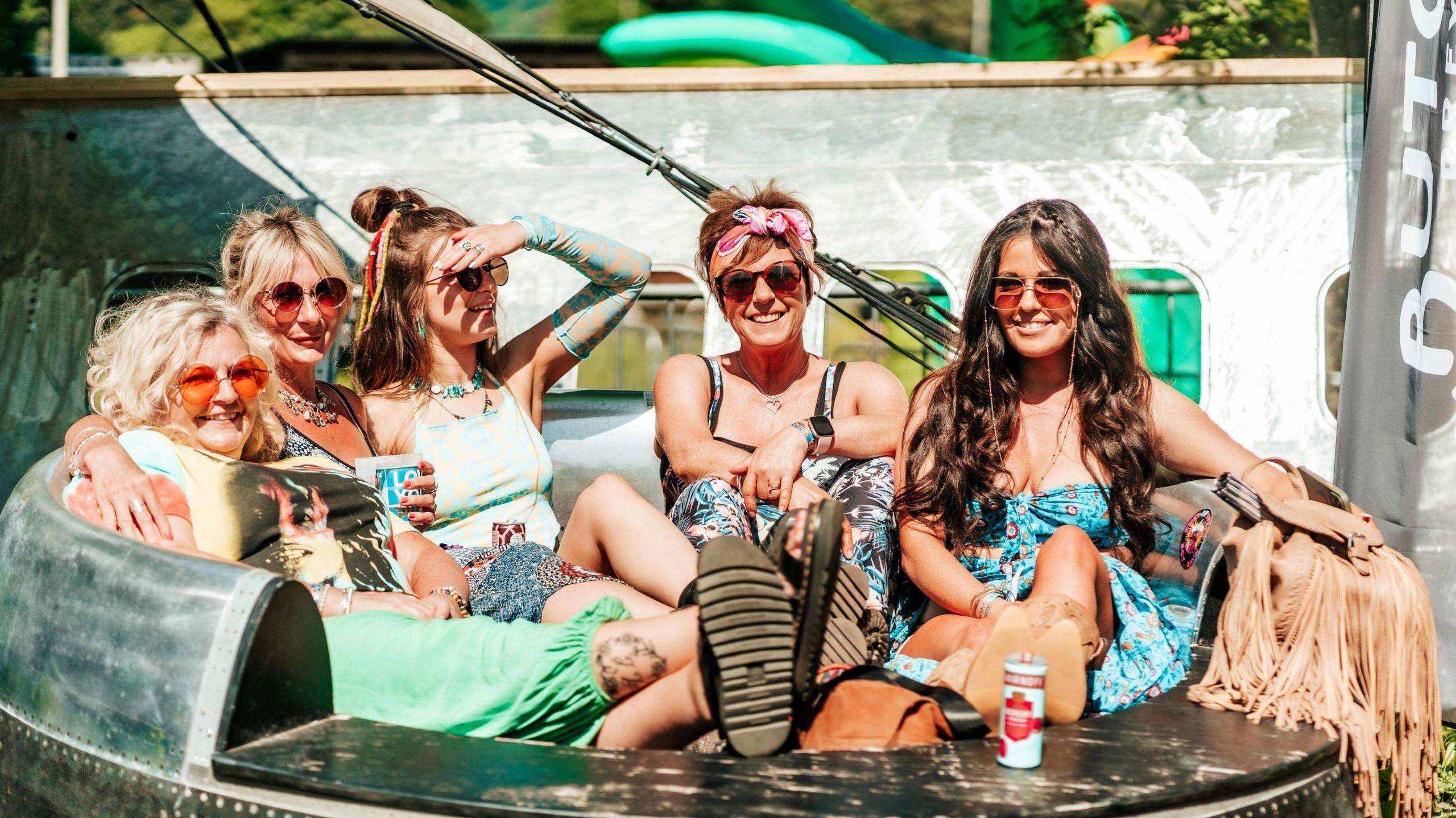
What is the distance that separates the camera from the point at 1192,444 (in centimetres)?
333

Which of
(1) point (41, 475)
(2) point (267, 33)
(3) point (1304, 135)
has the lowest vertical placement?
(1) point (41, 475)

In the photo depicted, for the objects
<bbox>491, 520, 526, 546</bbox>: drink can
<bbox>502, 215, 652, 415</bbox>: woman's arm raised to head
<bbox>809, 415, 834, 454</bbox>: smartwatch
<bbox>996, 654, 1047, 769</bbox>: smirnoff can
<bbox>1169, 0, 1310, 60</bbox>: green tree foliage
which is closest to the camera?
<bbox>996, 654, 1047, 769</bbox>: smirnoff can

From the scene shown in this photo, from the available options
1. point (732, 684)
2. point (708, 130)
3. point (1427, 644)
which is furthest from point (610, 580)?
point (708, 130)

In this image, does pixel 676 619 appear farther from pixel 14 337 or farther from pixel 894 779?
pixel 14 337

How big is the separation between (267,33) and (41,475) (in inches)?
562

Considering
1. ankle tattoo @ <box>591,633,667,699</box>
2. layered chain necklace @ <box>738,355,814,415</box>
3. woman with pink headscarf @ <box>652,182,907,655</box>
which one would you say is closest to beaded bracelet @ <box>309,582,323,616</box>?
ankle tattoo @ <box>591,633,667,699</box>

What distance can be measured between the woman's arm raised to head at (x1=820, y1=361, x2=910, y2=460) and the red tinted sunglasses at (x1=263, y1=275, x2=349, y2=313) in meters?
1.48

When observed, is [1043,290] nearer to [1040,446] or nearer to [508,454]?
[1040,446]

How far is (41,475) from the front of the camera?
310 cm

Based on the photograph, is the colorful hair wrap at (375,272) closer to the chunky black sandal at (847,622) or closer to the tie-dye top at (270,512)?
the tie-dye top at (270,512)

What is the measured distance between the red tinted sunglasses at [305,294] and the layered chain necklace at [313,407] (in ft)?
0.79

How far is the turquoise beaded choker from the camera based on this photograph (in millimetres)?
3953

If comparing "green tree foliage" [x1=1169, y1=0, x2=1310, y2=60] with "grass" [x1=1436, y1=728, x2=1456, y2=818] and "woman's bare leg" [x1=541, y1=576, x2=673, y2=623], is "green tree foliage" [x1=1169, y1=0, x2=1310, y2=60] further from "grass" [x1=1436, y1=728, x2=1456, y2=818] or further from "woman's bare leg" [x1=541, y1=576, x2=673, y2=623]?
"woman's bare leg" [x1=541, y1=576, x2=673, y2=623]

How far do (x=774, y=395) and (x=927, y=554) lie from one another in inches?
36.2
